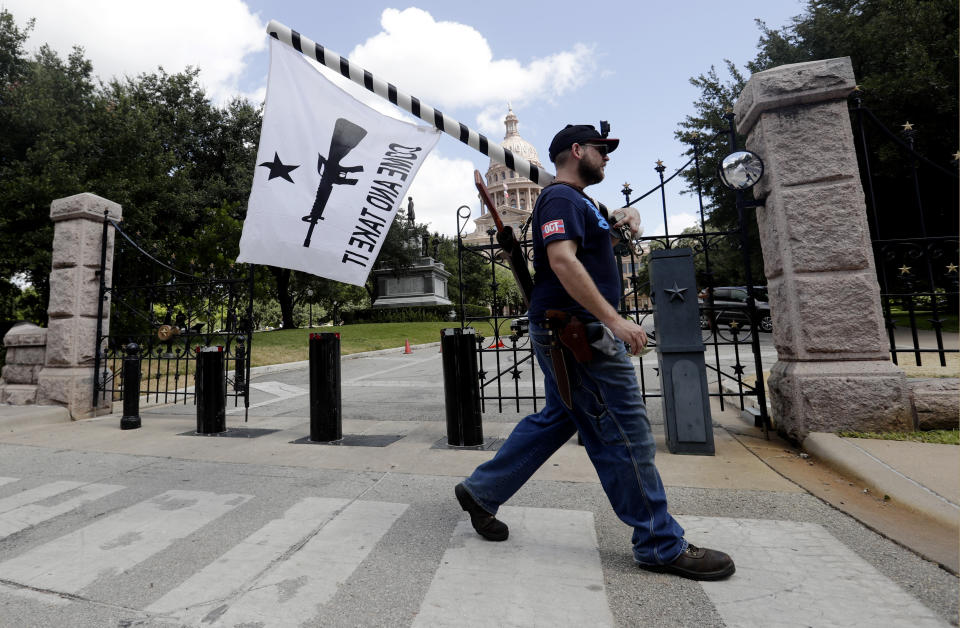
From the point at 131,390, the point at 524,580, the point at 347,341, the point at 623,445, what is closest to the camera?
the point at 524,580

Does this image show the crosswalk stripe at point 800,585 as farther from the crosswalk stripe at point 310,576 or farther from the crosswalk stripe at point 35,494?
the crosswalk stripe at point 35,494

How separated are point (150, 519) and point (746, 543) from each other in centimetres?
331

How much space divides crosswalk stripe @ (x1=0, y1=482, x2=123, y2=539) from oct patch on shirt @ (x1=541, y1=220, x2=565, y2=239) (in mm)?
3388

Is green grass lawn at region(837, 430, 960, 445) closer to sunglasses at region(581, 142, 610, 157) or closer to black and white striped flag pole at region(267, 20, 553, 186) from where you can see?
sunglasses at region(581, 142, 610, 157)

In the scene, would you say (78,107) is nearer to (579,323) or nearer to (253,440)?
(253,440)

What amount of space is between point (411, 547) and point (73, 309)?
21.8 ft

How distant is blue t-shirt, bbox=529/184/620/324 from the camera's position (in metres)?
2.12

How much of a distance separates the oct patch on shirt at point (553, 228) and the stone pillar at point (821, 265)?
283cm

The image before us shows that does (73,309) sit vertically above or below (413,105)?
below

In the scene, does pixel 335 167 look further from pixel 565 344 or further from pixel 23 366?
pixel 23 366

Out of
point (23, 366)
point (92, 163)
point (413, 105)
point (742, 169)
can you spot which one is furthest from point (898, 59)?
point (92, 163)

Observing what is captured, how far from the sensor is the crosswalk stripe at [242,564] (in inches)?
71.4

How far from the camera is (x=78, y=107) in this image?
14789mm

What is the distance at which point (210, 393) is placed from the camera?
205 inches
